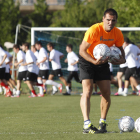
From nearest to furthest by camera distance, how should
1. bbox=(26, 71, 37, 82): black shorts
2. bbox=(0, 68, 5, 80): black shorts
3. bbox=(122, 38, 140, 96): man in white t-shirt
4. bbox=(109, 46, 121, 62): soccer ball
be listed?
1. bbox=(109, 46, 121, 62): soccer ball
2. bbox=(122, 38, 140, 96): man in white t-shirt
3. bbox=(26, 71, 37, 82): black shorts
4. bbox=(0, 68, 5, 80): black shorts

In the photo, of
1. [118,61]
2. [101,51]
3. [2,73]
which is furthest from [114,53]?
[2,73]

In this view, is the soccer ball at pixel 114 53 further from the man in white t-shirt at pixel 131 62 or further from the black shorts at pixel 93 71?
the man in white t-shirt at pixel 131 62

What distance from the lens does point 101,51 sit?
5.59 m

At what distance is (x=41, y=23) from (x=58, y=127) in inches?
1352

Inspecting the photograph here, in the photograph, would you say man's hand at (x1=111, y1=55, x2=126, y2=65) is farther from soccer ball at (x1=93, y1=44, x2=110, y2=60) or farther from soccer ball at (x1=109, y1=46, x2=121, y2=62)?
soccer ball at (x1=93, y1=44, x2=110, y2=60)

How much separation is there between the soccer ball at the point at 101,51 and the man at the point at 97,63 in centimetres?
8

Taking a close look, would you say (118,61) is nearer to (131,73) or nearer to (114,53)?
(114,53)

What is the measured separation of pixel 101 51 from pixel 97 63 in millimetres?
198

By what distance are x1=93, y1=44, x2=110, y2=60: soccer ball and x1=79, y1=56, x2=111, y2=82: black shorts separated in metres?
0.31

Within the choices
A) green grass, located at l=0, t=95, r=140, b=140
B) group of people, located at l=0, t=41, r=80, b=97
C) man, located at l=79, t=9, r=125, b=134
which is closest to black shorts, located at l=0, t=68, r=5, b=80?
group of people, located at l=0, t=41, r=80, b=97

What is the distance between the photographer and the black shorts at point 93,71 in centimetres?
595

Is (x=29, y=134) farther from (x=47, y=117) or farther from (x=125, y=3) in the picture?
(x=125, y=3)

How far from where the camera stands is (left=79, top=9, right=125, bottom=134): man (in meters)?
5.71

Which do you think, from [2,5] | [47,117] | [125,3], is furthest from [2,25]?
[47,117]
